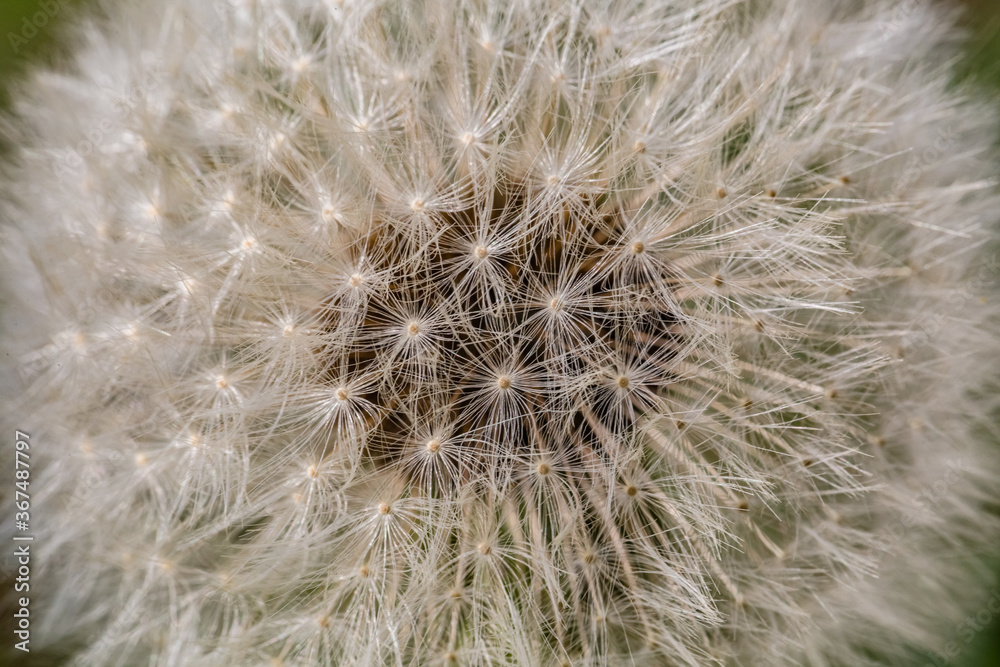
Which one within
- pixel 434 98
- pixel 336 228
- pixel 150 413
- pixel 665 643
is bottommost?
pixel 665 643

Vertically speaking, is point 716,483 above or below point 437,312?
below

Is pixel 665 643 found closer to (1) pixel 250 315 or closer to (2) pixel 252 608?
(2) pixel 252 608

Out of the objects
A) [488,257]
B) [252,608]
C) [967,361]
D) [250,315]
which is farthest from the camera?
[967,361]

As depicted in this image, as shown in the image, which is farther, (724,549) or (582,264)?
(724,549)

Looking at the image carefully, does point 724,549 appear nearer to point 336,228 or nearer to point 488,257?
point 488,257

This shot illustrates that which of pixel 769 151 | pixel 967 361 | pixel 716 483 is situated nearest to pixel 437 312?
pixel 716 483

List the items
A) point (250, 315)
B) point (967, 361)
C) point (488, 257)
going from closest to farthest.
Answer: point (488, 257), point (250, 315), point (967, 361)
